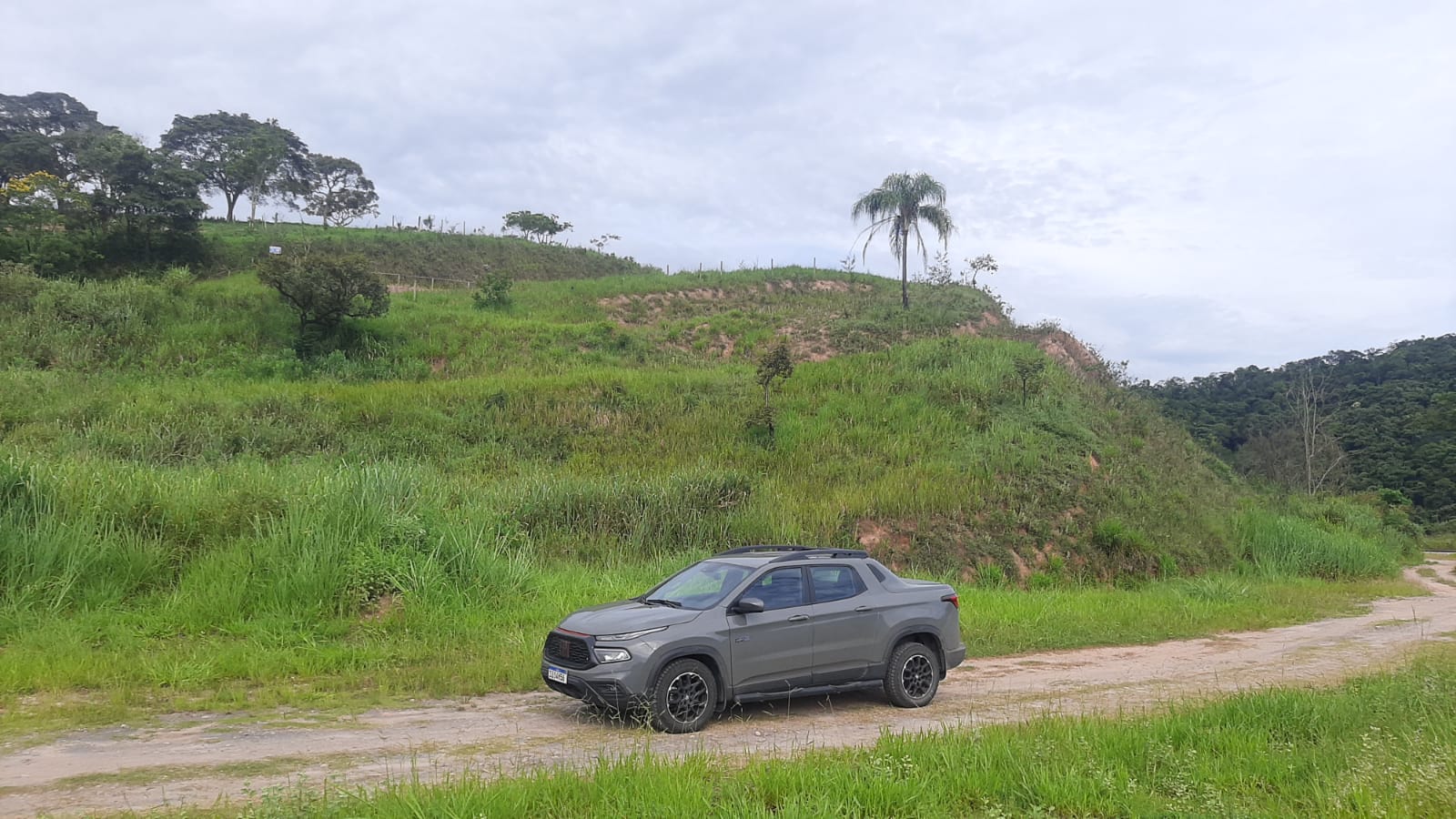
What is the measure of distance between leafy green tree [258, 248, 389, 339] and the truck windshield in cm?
2602

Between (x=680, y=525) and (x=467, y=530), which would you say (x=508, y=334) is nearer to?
(x=680, y=525)

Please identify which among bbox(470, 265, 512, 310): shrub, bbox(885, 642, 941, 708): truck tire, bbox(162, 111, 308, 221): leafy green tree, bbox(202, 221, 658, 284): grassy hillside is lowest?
bbox(885, 642, 941, 708): truck tire

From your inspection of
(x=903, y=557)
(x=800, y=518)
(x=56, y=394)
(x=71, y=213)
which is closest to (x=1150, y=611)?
(x=903, y=557)

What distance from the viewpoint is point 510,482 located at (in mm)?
20094

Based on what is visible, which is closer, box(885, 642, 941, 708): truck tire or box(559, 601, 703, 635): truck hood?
box(559, 601, 703, 635): truck hood

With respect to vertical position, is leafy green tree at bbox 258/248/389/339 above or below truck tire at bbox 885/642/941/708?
above

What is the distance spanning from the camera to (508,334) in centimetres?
3441

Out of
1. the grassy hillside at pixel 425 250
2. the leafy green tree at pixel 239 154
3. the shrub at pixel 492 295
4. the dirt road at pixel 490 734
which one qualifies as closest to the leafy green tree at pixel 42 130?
the leafy green tree at pixel 239 154

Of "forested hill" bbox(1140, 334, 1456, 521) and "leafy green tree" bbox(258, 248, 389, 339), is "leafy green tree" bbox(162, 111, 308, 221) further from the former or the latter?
"forested hill" bbox(1140, 334, 1456, 521)

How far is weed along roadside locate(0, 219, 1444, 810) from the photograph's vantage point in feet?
30.3

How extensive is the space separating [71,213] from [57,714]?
42.1 meters

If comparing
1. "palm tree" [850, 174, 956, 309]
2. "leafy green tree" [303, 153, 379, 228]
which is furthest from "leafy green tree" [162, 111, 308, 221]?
"palm tree" [850, 174, 956, 309]

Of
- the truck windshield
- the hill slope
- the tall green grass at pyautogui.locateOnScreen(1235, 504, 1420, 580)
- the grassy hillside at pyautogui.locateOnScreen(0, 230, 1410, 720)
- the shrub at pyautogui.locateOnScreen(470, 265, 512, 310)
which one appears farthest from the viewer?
the shrub at pyautogui.locateOnScreen(470, 265, 512, 310)

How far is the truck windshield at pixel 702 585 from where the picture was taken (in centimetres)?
871
